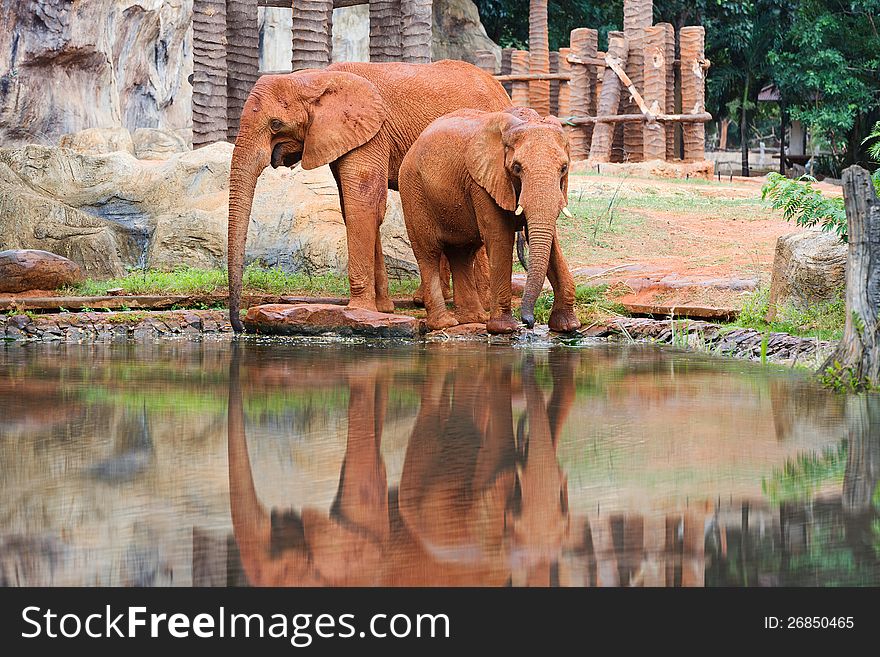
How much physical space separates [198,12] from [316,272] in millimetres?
5359

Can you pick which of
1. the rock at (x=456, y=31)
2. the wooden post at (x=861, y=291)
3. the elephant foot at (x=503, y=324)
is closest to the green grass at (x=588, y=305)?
the elephant foot at (x=503, y=324)

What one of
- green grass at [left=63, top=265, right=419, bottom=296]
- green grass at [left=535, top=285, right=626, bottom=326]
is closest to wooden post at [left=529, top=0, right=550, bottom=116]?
green grass at [left=63, top=265, right=419, bottom=296]

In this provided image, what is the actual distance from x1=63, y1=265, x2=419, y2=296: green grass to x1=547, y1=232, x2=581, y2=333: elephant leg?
8.43 feet

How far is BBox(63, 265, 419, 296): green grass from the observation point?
41.8 feet

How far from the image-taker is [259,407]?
7.01 m

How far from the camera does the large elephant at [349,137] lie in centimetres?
1104

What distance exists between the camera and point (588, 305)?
11.9m

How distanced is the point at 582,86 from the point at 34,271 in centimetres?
1681

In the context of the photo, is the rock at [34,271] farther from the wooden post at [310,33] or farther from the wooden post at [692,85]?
the wooden post at [692,85]

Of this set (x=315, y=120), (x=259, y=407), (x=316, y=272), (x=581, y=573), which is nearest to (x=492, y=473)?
(x=581, y=573)

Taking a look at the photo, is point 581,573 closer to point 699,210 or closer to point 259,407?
point 259,407

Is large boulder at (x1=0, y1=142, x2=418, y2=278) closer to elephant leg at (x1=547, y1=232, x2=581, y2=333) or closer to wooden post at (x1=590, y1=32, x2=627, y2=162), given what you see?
elephant leg at (x1=547, y1=232, x2=581, y2=333)

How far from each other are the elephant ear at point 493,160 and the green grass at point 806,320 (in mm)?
2219

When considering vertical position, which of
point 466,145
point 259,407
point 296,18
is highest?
point 296,18
